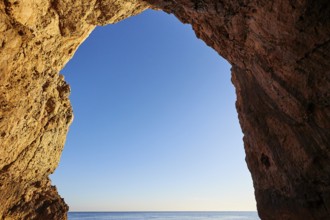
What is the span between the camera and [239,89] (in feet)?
41.0

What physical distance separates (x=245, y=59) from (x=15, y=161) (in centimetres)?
1068

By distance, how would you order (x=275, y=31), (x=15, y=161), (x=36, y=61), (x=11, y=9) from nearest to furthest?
(x=275, y=31), (x=11, y=9), (x=36, y=61), (x=15, y=161)

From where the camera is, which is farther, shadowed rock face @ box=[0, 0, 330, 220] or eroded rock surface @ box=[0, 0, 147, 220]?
eroded rock surface @ box=[0, 0, 147, 220]

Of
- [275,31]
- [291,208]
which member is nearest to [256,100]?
[275,31]

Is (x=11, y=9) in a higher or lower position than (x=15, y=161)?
higher

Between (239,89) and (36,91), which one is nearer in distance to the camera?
(36,91)

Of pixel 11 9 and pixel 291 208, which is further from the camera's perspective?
pixel 291 208

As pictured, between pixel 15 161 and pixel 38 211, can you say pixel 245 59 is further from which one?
pixel 38 211

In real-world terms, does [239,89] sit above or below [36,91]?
above

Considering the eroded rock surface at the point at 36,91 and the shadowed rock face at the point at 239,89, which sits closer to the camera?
the shadowed rock face at the point at 239,89

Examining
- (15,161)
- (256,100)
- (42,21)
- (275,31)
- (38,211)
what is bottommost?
(38,211)

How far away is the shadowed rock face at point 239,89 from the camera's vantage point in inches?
288

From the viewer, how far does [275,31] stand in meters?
7.75

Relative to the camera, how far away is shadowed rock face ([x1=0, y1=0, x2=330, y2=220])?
288 inches
